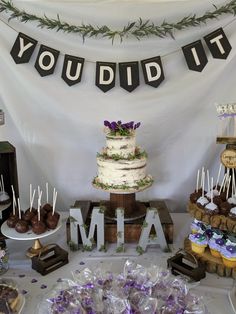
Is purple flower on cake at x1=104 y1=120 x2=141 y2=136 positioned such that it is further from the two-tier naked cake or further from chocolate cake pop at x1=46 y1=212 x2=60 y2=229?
chocolate cake pop at x1=46 y1=212 x2=60 y2=229

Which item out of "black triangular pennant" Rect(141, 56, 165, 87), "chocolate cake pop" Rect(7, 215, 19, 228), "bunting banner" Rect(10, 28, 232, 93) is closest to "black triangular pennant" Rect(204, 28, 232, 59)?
"bunting banner" Rect(10, 28, 232, 93)

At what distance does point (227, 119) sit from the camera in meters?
1.64

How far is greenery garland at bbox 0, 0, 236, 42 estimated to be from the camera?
1649 mm

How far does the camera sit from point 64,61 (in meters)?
1.73

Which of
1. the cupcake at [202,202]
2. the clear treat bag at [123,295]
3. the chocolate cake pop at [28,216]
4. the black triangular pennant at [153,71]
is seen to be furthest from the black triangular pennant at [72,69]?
the clear treat bag at [123,295]

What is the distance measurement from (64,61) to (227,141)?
0.88 m

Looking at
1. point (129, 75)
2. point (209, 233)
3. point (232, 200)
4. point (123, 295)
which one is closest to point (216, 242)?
point (209, 233)

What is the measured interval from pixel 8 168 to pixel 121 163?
0.51 metres

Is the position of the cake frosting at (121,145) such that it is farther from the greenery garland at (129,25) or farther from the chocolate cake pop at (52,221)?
the greenery garland at (129,25)

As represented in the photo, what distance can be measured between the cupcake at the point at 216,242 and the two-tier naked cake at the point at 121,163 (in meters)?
0.36

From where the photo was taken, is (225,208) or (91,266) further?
(91,266)

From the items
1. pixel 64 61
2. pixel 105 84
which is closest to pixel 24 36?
pixel 64 61

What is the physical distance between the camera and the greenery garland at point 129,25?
165 cm

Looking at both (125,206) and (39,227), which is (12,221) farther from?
(125,206)
